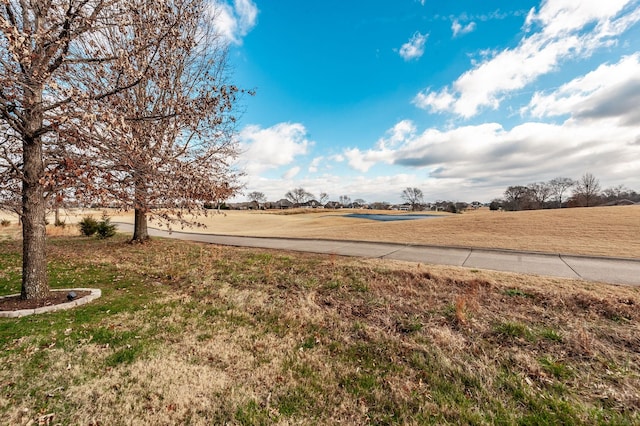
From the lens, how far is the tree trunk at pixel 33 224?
5199 mm

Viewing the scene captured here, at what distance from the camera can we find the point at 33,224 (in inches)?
210

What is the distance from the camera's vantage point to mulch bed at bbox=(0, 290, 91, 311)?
5.09m

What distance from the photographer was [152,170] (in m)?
5.34

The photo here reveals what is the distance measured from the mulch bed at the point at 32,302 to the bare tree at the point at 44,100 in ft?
0.51

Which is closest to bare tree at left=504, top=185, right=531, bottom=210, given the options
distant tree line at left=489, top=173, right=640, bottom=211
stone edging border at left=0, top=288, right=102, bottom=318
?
distant tree line at left=489, top=173, right=640, bottom=211

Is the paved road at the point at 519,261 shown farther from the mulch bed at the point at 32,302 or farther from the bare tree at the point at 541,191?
the bare tree at the point at 541,191

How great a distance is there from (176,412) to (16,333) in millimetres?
3363

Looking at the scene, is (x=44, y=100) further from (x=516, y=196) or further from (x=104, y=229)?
(x=516, y=196)

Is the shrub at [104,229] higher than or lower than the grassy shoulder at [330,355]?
higher

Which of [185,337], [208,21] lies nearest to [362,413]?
[185,337]

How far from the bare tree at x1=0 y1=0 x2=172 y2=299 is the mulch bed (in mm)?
155

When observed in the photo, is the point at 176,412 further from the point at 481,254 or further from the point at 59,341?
the point at 481,254

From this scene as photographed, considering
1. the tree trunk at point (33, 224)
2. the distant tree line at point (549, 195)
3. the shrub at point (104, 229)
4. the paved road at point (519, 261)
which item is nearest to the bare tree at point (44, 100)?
the tree trunk at point (33, 224)

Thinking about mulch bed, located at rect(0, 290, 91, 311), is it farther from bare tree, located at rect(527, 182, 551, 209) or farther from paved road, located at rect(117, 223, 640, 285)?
bare tree, located at rect(527, 182, 551, 209)
